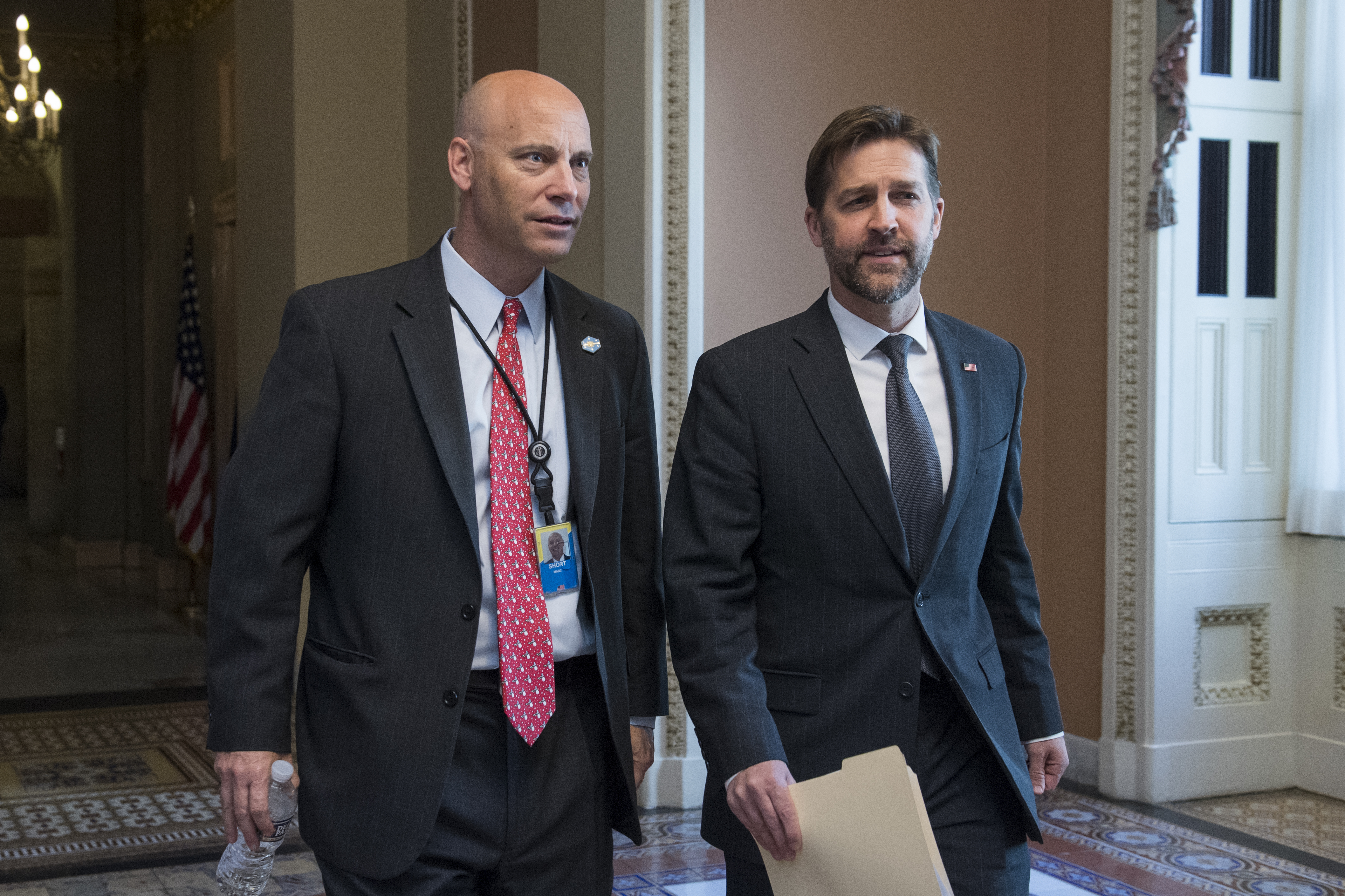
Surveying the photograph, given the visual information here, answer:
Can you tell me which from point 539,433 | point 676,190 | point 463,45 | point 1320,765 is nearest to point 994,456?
point 539,433

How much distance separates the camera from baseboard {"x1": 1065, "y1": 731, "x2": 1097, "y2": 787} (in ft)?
17.2

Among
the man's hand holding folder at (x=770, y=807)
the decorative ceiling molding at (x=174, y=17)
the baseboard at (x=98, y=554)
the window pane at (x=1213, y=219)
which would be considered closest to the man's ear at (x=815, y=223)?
the man's hand holding folder at (x=770, y=807)

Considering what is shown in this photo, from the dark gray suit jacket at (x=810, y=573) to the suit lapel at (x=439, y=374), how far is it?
312 millimetres

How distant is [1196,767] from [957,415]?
3.50m

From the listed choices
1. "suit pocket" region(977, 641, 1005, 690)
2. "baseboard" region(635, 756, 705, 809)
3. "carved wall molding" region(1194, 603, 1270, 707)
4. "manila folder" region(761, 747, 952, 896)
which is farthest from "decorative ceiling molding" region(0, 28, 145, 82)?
"manila folder" region(761, 747, 952, 896)

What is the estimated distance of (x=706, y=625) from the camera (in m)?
2.01

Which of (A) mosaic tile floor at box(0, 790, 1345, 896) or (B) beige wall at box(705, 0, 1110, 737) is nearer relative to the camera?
(A) mosaic tile floor at box(0, 790, 1345, 896)

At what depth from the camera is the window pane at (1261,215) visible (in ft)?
16.9

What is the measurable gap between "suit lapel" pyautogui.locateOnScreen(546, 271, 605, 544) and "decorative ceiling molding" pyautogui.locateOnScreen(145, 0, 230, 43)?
880 cm

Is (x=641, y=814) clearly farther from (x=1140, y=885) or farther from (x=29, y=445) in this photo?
(x=29, y=445)

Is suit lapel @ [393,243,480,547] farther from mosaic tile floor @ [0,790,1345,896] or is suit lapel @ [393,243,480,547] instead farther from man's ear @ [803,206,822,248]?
mosaic tile floor @ [0,790,1345,896]

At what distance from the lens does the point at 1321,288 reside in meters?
5.12

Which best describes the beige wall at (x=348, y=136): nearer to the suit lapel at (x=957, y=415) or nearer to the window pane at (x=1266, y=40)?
the window pane at (x=1266, y=40)

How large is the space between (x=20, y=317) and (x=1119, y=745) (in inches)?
691
